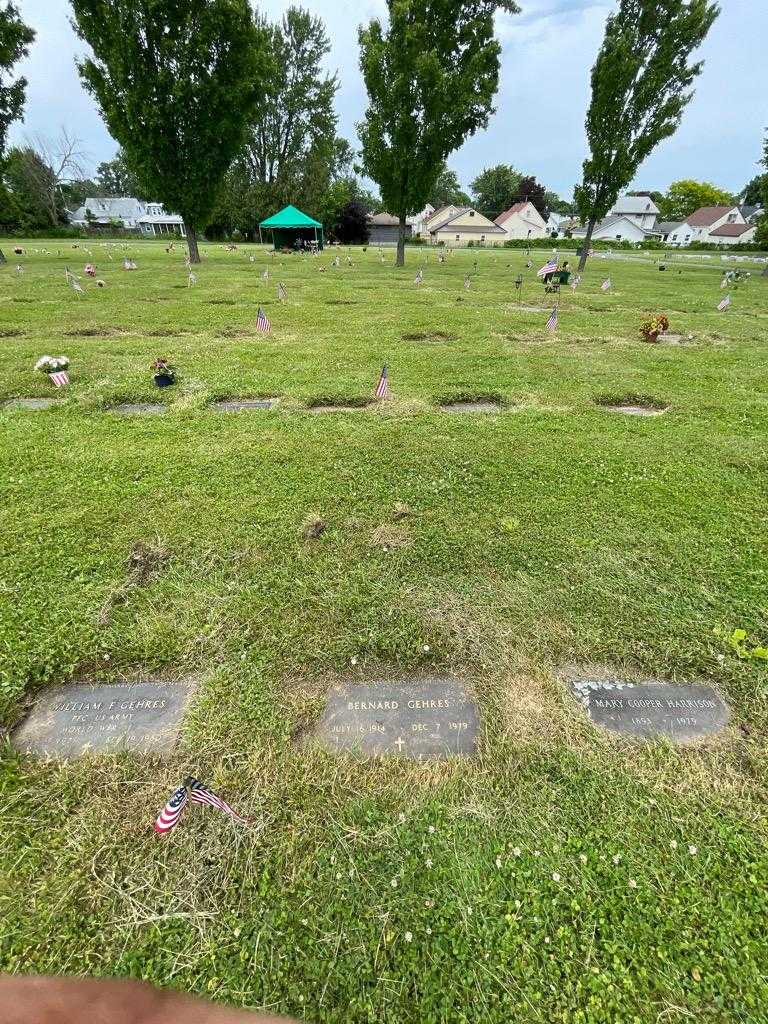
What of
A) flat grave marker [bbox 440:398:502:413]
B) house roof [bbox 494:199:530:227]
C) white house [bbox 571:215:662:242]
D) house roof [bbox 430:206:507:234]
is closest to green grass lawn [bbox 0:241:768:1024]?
flat grave marker [bbox 440:398:502:413]

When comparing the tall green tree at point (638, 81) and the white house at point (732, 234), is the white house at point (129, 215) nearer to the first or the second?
the tall green tree at point (638, 81)

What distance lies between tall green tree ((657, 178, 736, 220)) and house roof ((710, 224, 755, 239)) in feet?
67.5

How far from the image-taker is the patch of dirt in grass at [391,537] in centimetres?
316

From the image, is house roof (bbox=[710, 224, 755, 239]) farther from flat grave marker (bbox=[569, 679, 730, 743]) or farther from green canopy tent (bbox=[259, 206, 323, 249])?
flat grave marker (bbox=[569, 679, 730, 743])

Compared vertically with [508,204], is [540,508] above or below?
below

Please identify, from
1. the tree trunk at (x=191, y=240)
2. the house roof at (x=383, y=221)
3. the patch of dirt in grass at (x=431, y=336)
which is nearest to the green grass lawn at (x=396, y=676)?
the patch of dirt in grass at (x=431, y=336)

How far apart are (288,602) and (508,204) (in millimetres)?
94110

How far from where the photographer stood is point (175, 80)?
14727 millimetres

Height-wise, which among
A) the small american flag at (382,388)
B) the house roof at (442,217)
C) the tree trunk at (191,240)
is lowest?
the small american flag at (382,388)

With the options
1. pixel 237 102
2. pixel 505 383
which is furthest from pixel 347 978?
pixel 237 102

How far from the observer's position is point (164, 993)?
1.35 metres

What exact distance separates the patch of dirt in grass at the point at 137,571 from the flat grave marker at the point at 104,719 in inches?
17.4

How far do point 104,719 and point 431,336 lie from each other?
318 inches

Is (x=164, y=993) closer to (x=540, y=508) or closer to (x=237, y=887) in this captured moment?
(x=237, y=887)
